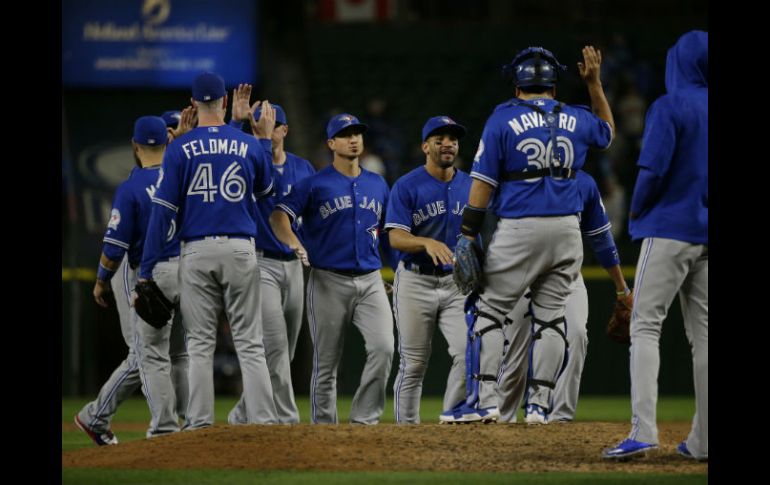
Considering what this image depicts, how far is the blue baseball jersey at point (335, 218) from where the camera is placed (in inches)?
320

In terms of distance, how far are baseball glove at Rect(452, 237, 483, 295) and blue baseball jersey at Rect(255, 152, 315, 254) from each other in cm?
165

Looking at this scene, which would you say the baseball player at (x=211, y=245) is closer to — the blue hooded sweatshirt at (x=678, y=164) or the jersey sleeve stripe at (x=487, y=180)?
the jersey sleeve stripe at (x=487, y=180)

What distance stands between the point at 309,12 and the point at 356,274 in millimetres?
10706

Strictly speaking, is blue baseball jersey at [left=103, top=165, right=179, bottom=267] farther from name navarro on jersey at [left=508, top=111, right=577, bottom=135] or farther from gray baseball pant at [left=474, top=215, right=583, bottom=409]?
name navarro on jersey at [left=508, top=111, right=577, bottom=135]

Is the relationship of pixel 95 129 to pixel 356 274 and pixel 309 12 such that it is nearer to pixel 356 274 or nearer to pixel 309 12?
pixel 309 12

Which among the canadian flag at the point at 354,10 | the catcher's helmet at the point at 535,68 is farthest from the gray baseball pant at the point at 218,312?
the canadian flag at the point at 354,10

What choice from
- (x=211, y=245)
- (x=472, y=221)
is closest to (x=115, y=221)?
(x=211, y=245)

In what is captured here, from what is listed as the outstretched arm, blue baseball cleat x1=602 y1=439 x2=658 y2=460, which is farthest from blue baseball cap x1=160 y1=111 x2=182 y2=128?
blue baseball cleat x1=602 y1=439 x2=658 y2=460

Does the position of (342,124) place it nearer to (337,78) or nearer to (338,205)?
(338,205)

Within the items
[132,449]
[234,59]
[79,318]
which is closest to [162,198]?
[132,449]

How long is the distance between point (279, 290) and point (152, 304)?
1.09m

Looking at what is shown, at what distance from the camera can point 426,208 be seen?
8.14 m

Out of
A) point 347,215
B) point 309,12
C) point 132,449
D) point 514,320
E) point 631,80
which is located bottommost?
point 132,449

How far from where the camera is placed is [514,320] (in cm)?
726
